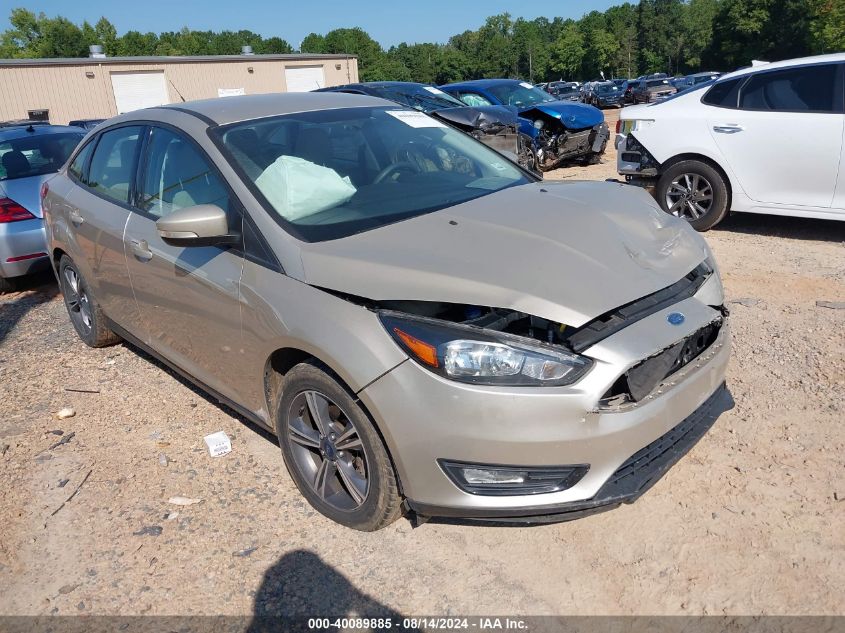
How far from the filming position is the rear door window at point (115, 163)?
3977mm

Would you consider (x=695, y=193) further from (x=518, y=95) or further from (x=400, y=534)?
(x=518, y=95)

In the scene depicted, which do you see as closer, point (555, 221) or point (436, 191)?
point (555, 221)

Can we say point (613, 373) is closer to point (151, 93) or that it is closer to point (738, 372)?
point (738, 372)

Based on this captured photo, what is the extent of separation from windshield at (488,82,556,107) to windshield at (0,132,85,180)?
24.8 ft

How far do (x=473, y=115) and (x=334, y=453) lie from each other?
23.2 ft

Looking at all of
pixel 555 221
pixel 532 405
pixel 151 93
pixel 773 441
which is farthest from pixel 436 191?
pixel 151 93

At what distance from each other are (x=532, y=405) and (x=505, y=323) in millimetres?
335

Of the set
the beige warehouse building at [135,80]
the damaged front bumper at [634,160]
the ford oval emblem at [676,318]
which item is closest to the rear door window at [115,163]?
the ford oval emblem at [676,318]

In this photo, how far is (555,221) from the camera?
2984 mm

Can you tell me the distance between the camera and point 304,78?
129ft

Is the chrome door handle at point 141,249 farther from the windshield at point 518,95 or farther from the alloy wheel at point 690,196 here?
the windshield at point 518,95

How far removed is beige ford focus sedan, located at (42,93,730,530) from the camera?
2367 mm

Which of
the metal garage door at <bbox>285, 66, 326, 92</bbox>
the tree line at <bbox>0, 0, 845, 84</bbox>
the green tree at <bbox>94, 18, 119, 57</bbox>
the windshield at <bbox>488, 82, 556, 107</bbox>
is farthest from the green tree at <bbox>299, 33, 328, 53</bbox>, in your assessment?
the windshield at <bbox>488, 82, 556, 107</bbox>

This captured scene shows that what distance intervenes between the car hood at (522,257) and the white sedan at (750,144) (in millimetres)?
3694
